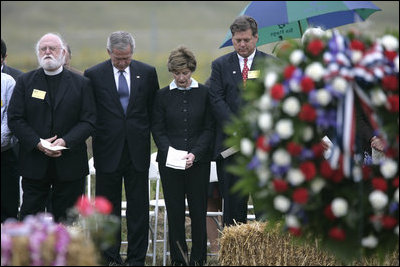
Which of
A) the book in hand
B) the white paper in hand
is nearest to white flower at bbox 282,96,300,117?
the book in hand

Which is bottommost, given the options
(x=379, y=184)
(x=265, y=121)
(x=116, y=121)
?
(x=379, y=184)

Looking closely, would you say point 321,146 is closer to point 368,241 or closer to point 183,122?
point 368,241

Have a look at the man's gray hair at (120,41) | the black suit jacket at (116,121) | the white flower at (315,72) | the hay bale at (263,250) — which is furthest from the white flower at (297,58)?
the black suit jacket at (116,121)

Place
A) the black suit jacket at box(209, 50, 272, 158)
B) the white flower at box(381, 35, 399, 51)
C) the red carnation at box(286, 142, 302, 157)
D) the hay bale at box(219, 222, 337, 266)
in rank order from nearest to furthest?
the red carnation at box(286, 142, 302, 157) → the white flower at box(381, 35, 399, 51) → the hay bale at box(219, 222, 337, 266) → the black suit jacket at box(209, 50, 272, 158)

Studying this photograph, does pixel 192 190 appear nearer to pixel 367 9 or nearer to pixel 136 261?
pixel 136 261

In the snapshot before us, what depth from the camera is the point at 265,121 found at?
199 inches

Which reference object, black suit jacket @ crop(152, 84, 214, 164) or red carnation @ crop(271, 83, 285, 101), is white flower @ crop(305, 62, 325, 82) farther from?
black suit jacket @ crop(152, 84, 214, 164)

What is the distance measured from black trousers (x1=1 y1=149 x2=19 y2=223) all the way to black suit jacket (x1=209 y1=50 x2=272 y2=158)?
191 centimetres

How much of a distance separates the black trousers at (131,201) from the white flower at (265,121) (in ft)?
9.48

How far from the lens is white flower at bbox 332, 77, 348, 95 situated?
5.04 metres

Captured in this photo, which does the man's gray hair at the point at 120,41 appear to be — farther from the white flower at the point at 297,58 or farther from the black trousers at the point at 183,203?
the white flower at the point at 297,58

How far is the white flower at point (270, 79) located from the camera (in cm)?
517

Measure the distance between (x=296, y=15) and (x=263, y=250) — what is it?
3.49m

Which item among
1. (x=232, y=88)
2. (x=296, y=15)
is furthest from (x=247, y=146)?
(x=296, y=15)
